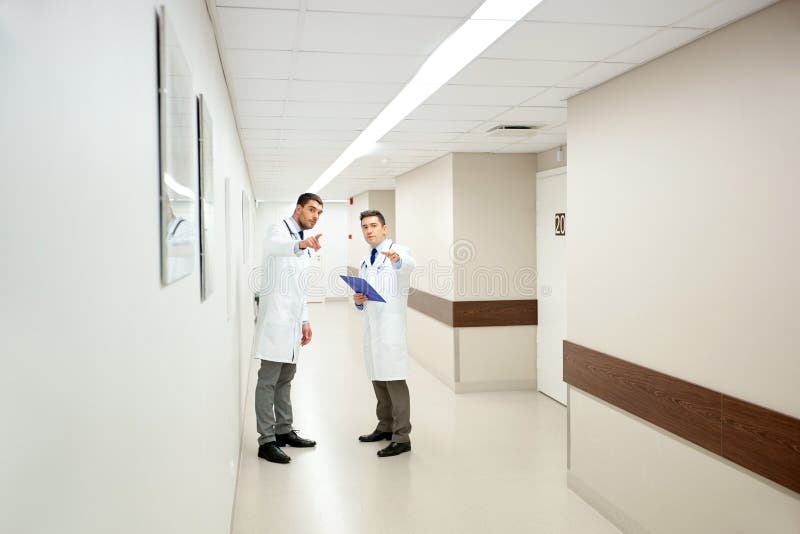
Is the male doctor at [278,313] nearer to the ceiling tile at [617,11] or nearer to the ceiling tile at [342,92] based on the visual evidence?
the ceiling tile at [342,92]

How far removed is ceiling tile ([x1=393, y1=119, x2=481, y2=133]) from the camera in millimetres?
5430

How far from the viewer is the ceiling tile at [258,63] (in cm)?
349

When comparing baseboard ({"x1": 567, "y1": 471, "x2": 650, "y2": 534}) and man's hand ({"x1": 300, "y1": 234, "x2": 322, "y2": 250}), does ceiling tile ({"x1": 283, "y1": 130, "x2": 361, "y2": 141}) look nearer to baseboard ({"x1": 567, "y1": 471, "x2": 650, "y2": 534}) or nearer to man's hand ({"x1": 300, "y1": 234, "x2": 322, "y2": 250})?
man's hand ({"x1": 300, "y1": 234, "x2": 322, "y2": 250})

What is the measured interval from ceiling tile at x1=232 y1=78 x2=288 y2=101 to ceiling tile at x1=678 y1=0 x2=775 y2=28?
247 cm

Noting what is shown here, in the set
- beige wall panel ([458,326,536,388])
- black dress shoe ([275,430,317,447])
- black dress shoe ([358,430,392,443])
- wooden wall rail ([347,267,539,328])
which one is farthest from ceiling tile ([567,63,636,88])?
beige wall panel ([458,326,536,388])

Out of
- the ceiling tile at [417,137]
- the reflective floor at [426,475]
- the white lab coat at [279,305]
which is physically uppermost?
the ceiling tile at [417,137]

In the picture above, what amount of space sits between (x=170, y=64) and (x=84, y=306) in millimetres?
873

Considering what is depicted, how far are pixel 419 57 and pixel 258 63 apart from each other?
3.21 feet

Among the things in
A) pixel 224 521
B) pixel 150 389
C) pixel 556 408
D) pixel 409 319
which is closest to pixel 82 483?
pixel 150 389

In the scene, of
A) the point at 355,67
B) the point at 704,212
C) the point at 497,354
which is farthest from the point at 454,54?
the point at 497,354

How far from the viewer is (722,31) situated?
2.99 metres

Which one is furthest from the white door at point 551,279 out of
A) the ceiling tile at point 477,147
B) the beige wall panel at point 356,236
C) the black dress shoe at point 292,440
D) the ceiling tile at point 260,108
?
the beige wall panel at point 356,236

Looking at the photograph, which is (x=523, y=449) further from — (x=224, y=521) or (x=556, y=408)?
(x=224, y=521)

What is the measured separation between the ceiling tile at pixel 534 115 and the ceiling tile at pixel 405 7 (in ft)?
7.15
